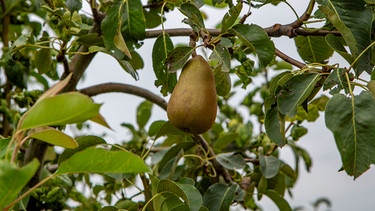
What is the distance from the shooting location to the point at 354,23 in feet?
3.11

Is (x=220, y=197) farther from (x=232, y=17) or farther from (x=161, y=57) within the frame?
(x=232, y=17)

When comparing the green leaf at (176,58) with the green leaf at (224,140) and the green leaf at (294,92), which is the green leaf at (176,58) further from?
the green leaf at (224,140)

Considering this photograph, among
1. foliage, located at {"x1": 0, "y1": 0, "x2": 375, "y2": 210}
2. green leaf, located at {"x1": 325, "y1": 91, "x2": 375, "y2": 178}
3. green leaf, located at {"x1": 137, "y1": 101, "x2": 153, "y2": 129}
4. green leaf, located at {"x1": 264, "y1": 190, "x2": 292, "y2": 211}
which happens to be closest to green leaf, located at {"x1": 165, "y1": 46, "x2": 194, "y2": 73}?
foliage, located at {"x1": 0, "y1": 0, "x2": 375, "y2": 210}

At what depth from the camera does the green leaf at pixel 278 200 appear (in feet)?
4.36

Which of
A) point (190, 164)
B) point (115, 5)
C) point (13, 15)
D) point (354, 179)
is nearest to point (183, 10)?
point (115, 5)

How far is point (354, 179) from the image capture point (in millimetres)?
834

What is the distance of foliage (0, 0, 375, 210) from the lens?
702 millimetres

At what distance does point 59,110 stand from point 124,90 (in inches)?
28.0

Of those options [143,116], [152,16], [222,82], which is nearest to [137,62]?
[152,16]

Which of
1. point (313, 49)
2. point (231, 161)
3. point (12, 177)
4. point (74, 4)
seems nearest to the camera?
point (12, 177)

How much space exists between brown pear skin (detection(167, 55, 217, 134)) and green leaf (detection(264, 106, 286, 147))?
0.29 ft

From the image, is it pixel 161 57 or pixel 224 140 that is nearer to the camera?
pixel 161 57

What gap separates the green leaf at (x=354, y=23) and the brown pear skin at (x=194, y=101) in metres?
0.19

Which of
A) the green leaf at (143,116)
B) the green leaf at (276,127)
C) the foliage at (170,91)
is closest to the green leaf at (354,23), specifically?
the foliage at (170,91)
